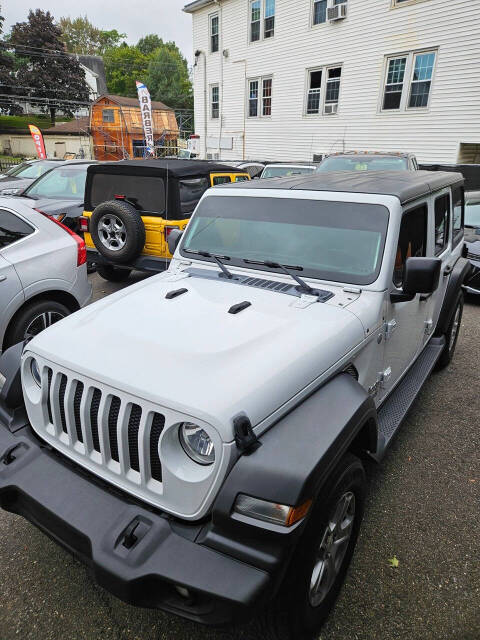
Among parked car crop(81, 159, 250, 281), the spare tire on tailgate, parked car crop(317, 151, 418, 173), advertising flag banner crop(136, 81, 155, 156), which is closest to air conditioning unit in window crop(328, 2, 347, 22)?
parked car crop(317, 151, 418, 173)

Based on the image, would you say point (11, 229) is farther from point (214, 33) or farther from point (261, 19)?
point (214, 33)

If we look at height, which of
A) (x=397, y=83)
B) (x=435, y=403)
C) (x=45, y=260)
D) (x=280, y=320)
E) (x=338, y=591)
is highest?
(x=397, y=83)

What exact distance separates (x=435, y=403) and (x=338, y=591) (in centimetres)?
239

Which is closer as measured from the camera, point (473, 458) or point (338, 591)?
point (338, 591)

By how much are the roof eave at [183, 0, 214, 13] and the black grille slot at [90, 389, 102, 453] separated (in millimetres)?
21842

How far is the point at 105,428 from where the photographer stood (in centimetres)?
186

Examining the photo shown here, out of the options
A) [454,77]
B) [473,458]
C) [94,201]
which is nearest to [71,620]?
[473,458]

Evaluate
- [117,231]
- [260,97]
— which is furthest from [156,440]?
[260,97]

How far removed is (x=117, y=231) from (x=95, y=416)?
4484 millimetres

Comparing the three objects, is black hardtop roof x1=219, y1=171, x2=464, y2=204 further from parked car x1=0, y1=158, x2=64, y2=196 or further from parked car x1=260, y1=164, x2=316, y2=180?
parked car x1=0, y1=158, x2=64, y2=196

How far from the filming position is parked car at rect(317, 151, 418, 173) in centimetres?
814

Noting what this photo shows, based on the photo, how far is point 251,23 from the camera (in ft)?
58.7

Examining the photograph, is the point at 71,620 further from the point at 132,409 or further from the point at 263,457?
the point at 263,457

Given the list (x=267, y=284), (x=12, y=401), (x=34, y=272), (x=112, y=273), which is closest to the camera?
(x=12, y=401)
